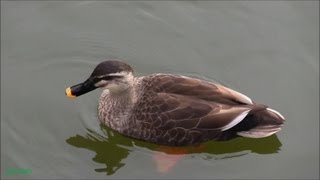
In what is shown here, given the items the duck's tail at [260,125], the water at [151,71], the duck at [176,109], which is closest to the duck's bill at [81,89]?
the duck at [176,109]

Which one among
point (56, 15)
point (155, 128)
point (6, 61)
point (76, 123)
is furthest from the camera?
point (56, 15)

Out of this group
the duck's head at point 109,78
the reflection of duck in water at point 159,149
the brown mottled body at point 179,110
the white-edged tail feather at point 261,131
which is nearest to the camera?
the duck's head at point 109,78

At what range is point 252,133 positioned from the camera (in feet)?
19.9

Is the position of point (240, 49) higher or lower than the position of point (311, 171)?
higher

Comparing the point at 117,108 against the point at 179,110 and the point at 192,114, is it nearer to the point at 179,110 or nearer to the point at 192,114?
the point at 179,110

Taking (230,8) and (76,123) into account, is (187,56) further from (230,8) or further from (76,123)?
(76,123)

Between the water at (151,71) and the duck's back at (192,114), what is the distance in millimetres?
266

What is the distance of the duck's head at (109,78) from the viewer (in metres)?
5.84

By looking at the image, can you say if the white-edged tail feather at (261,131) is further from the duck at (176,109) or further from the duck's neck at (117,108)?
the duck's neck at (117,108)

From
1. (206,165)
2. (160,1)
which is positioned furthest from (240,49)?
(206,165)

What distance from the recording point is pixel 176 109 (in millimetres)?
5941

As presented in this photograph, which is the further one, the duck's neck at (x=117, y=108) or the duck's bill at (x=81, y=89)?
the duck's neck at (x=117, y=108)

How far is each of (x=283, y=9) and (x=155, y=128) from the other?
9.37ft

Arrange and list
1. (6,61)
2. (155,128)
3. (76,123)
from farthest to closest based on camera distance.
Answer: (6,61), (76,123), (155,128)
